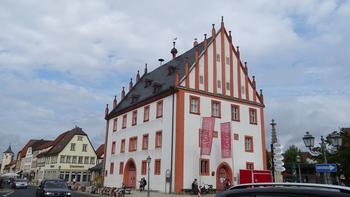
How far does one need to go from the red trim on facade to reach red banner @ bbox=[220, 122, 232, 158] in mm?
4453

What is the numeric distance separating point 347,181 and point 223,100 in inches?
692

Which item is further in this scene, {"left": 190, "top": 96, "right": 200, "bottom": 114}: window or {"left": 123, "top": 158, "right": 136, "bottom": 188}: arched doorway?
{"left": 123, "top": 158, "right": 136, "bottom": 188}: arched doorway

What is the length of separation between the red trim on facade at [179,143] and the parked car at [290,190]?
2911 cm

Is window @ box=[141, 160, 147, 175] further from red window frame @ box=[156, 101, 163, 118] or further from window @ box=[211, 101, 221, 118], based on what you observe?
window @ box=[211, 101, 221, 118]

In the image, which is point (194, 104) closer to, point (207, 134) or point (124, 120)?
point (207, 134)

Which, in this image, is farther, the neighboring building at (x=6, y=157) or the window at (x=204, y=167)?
the neighboring building at (x=6, y=157)

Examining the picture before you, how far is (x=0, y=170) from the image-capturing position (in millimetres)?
153000

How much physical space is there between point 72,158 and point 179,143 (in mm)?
49665

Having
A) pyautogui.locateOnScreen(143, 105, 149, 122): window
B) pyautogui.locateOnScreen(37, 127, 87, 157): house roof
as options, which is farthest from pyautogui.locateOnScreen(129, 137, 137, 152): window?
pyautogui.locateOnScreen(37, 127, 87, 157): house roof

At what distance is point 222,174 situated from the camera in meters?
36.5

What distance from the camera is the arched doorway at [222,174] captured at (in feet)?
117

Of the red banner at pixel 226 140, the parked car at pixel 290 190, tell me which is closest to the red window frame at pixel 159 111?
the red banner at pixel 226 140

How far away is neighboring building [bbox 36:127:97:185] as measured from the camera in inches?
3007

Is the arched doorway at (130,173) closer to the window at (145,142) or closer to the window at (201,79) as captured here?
the window at (145,142)
